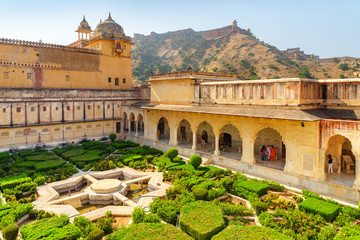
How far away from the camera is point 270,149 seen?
19688 millimetres

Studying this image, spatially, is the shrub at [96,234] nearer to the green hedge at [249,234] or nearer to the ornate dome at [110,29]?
the green hedge at [249,234]

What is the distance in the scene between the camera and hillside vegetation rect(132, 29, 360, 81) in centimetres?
7212

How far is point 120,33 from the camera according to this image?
34031 millimetres

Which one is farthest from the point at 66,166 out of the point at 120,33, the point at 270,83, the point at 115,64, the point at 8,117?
the point at 120,33

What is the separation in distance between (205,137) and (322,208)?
Answer: 1489cm

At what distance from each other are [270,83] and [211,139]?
9431 mm

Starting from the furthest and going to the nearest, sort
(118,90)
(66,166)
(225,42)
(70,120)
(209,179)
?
(225,42)
(118,90)
(70,120)
(66,166)
(209,179)

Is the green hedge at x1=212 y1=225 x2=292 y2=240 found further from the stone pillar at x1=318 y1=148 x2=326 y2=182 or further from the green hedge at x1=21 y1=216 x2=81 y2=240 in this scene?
the stone pillar at x1=318 y1=148 x2=326 y2=182

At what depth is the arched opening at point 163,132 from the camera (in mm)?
28003

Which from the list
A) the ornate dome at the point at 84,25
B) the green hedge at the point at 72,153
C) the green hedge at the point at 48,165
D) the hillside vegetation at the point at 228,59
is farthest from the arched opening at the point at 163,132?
the hillside vegetation at the point at 228,59

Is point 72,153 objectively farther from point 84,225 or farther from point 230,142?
point 230,142

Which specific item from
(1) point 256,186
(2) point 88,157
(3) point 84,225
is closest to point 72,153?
(2) point 88,157

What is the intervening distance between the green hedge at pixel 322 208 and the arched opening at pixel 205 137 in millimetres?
12067

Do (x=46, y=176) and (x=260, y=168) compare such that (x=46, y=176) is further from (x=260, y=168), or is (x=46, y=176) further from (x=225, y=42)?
(x=225, y=42)
